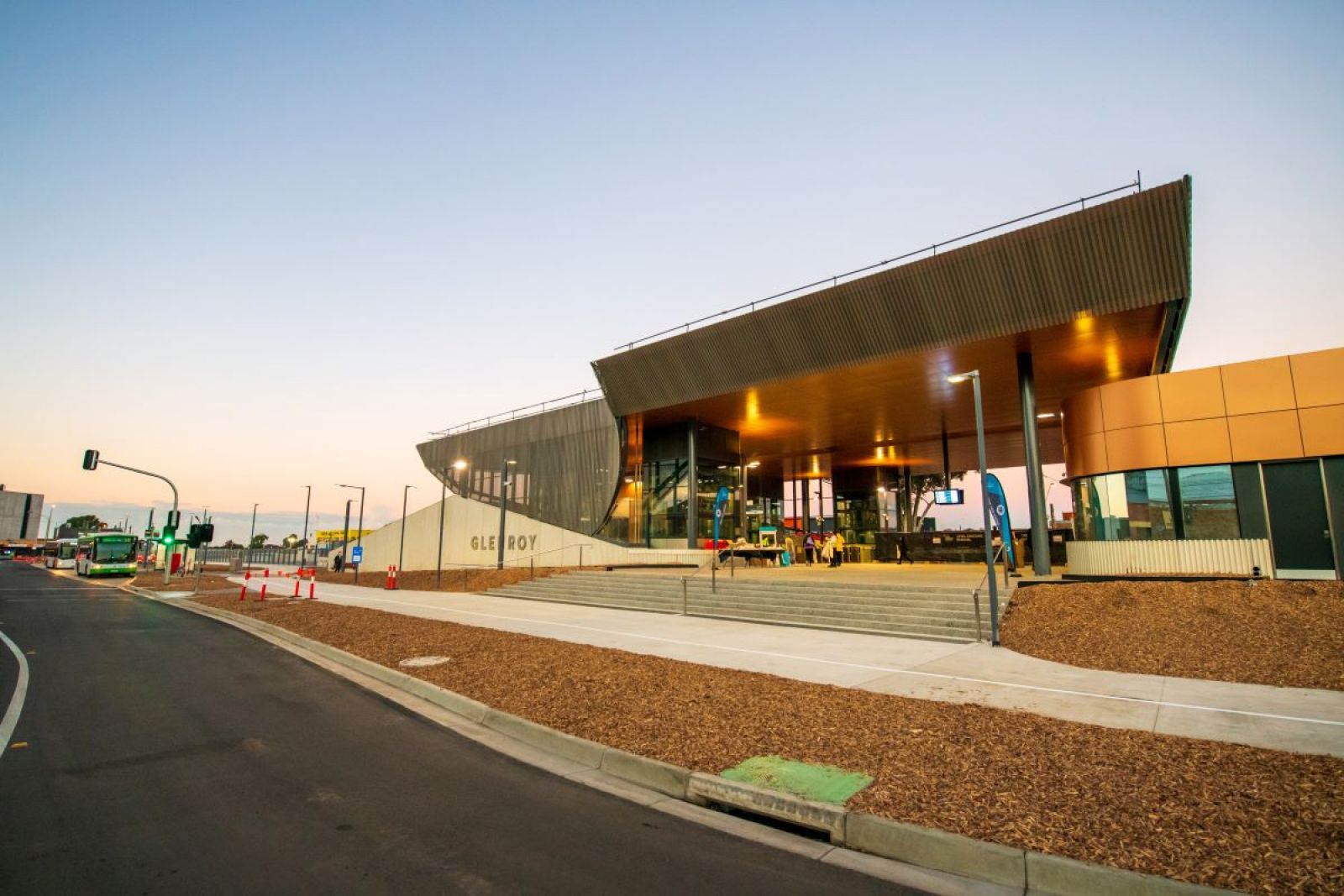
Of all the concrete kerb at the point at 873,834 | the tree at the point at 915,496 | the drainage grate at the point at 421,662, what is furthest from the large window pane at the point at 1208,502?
the tree at the point at 915,496

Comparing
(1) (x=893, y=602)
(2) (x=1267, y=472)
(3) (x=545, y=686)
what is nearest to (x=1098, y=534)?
(2) (x=1267, y=472)

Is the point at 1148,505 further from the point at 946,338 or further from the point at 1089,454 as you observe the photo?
the point at 946,338

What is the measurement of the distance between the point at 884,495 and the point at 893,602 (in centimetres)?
3767

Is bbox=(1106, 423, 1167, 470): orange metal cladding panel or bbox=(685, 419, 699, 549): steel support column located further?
bbox=(685, 419, 699, 549): steel support column

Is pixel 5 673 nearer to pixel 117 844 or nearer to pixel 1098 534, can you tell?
pixel 117 844

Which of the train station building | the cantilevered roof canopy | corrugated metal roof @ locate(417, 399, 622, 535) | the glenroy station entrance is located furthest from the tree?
corrugated metal roof @ locate(417, 399, 622, 535)

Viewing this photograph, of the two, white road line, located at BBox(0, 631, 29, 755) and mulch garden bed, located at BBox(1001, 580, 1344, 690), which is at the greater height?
mulch garden bed, located at BBox(1001, 580, 1344, 690)

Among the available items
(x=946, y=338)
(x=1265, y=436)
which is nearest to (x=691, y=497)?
(x=946, y=338)

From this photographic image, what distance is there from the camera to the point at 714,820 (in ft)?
16.1

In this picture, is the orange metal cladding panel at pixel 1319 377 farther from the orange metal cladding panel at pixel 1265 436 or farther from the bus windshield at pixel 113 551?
the bus windshield at pixel 113 551

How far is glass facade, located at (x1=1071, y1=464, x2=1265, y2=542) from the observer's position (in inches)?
622

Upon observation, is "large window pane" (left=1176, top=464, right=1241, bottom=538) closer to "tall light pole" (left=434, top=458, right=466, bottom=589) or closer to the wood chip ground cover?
the wood chip ground cover

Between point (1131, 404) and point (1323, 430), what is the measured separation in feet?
12.7

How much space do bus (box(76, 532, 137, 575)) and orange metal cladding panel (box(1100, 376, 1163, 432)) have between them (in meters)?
56.8
